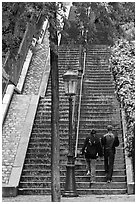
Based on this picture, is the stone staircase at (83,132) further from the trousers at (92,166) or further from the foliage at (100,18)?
the foliage at (100,18)

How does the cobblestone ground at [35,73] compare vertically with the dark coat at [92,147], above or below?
above

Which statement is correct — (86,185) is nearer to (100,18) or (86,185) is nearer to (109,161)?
(109,161)

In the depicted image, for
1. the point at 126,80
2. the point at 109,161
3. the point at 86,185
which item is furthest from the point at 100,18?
the point at 126,80

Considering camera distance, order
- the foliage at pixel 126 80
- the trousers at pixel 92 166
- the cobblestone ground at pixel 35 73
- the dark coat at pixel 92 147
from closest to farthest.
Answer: the dark coat at pixel 92 147 < the trousers at pixel 92 166 < the foliage at pixel 126 80 < the cobblestone ground at pixel 35 73

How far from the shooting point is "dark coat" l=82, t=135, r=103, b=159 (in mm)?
15828

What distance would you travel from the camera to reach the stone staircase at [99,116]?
52.1ft

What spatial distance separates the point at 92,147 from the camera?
52.1 feet

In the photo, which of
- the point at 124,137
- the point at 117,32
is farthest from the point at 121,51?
the point at 117,32

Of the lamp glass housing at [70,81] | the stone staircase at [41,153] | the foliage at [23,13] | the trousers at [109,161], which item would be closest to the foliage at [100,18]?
the foliage at [23,13]

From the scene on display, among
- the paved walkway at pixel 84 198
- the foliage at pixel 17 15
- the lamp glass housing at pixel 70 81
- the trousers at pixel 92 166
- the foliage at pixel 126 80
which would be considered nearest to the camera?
the foliage at pixel 17 15

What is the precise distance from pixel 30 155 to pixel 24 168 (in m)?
0.80

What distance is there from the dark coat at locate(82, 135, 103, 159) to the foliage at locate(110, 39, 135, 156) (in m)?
0.98

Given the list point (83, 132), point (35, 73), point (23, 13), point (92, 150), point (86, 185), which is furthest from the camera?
point (35, 73)

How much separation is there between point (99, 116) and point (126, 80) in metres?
1.48
